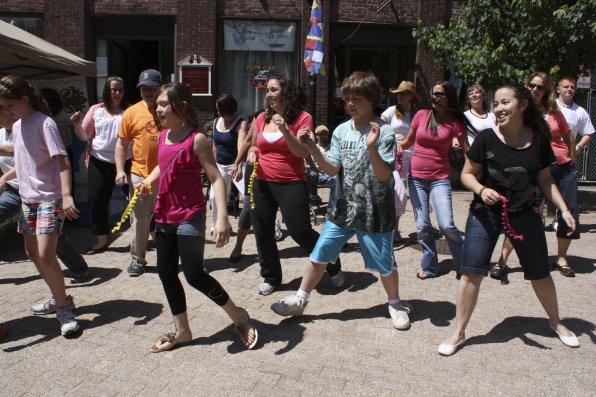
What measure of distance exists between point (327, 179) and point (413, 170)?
10.4 ft

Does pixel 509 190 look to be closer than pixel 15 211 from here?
Yes

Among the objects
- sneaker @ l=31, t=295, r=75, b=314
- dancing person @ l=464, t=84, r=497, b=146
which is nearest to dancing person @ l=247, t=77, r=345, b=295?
sneaker @ l=31, t=295, r=75, b=314

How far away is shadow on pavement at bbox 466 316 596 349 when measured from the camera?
4.19 meters

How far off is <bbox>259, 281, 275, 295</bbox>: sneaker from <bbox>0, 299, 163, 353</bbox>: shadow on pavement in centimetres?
89

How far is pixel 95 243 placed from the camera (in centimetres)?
720

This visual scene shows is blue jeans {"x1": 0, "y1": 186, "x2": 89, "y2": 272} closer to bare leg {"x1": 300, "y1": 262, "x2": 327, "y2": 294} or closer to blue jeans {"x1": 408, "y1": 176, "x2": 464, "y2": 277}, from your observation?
bare leg {"x1": 300, "y1": 262, "x2": 327, "y2": 294}

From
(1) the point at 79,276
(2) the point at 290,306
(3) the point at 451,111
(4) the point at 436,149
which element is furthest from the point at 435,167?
(1) the point at 79,276

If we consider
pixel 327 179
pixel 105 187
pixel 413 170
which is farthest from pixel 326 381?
pixel 327 179

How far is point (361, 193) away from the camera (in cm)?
419

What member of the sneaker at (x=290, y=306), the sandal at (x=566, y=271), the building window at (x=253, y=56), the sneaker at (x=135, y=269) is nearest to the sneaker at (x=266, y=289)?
the sneaker at (x=290, y=306)

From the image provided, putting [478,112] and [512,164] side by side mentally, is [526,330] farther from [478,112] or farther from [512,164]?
[478,112]

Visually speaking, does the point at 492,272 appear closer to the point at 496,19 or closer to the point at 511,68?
the point at 511,68

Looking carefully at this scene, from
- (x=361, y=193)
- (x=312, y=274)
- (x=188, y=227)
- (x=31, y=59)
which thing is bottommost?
(x=312, y=274)

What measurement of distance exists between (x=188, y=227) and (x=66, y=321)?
1.32 metres
